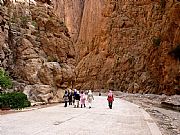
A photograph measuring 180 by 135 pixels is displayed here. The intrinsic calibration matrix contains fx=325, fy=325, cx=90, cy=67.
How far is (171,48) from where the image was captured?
51.5 m

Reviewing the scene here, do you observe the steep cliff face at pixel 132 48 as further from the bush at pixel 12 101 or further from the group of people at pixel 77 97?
the bush at pixel 12 101

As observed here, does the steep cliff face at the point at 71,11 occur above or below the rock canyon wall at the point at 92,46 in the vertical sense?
above

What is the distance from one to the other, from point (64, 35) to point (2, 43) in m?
9.35

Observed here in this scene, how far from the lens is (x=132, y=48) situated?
70.1 metres

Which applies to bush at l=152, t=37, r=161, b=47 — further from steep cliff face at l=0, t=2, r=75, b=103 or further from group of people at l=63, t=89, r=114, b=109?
group of people at l=63, t=89, r=114, b=109

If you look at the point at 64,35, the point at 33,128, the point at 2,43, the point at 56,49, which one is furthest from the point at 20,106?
the point at 64,35

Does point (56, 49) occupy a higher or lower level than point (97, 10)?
lower

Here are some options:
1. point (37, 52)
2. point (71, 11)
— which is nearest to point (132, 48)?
point (37, 52)

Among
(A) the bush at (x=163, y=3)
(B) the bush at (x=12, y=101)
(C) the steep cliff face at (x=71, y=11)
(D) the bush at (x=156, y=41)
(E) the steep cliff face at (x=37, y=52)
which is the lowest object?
(B) the bush at (x=12, y=101)

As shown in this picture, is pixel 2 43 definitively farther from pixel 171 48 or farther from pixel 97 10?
pixel 97 10

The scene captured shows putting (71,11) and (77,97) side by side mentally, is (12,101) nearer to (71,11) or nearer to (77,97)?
(77,97)

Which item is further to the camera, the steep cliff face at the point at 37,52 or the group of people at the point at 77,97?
the steep cliff face at the point at 37,52

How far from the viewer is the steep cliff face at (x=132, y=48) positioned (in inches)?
2071

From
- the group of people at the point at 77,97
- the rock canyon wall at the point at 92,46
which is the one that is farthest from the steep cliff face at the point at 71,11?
the group of people at the point at 77,97
